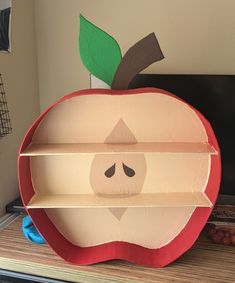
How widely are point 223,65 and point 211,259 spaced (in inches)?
31.2

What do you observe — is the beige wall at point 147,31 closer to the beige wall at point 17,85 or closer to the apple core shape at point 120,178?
the beige wall at point 17,85

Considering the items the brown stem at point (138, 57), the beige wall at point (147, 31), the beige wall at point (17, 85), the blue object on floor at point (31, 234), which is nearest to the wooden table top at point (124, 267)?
the blue object on floor at point (31, 234)

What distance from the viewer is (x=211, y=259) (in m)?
1.09

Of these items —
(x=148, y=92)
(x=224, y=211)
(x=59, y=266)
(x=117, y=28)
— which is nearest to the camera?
(x=148, y=92)

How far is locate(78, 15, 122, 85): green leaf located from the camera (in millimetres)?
960

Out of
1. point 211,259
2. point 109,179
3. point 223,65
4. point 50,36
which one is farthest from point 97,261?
point 50,36

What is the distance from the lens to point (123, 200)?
41.3 inches

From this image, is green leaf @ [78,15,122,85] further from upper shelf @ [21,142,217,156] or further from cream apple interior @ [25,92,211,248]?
upper shelf @ [21,142,217,156]

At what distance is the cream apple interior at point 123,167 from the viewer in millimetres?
1025

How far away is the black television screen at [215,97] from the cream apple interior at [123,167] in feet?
0.91

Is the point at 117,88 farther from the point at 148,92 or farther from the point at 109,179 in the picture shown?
the point at 109,179

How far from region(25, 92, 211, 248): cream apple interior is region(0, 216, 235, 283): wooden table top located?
0.09m

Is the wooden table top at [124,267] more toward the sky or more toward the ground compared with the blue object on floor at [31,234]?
more toward the ground

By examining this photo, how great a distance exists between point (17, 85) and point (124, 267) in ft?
3.01
